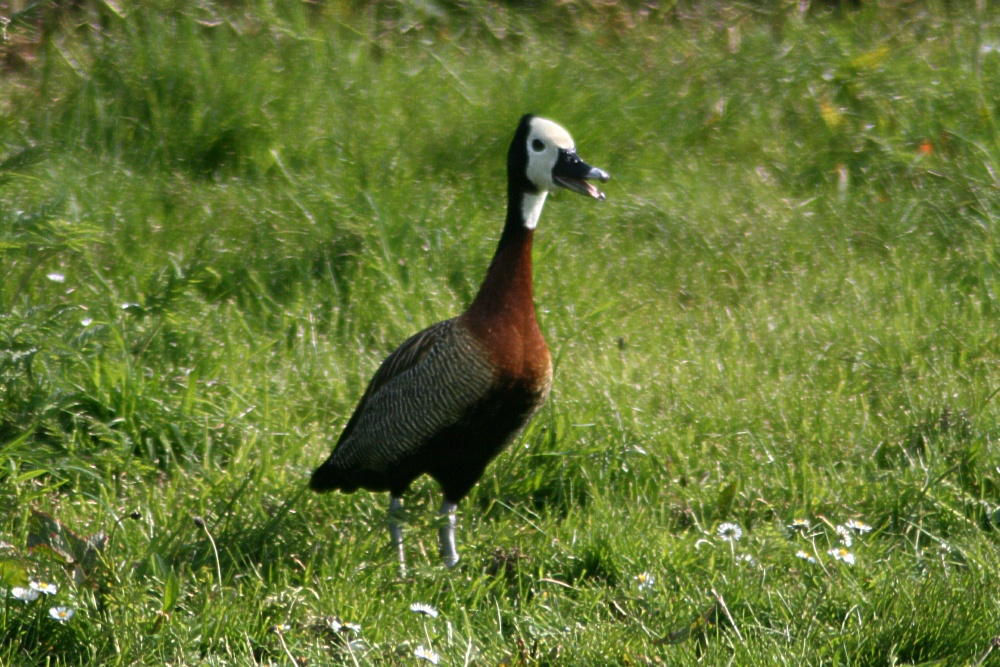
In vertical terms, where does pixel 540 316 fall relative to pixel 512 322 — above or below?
below

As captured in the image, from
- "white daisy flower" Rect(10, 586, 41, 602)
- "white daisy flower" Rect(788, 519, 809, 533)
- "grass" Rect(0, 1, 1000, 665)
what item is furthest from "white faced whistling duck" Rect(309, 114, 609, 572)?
"white daisy flower" Rect(10, 586, 41, 602)

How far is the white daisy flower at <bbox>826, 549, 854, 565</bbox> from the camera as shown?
3.55m

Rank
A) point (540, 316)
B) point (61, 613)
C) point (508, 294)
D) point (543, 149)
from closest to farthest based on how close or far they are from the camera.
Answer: point (61, 613) < point (508, 294) < point (543, 149) < point (540, 316)

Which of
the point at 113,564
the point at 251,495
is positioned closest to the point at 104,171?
the point at 251,495

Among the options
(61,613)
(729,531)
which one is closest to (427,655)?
(61,613)

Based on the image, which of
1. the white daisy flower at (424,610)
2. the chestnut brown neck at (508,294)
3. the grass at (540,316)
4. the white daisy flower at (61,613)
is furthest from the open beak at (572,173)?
the white daisy flower at (61,613)

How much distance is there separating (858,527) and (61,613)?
2.24m

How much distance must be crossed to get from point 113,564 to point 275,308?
6.75 ft

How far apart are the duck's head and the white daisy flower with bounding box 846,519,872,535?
1195 millimetres

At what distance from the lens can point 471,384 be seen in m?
3.66

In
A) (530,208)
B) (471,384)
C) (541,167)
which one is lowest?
(471,384)

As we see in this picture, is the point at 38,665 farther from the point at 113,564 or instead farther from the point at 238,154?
the point at 238,154

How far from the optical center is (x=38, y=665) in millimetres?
3039

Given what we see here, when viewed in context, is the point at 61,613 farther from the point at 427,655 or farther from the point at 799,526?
the point at 799,526
